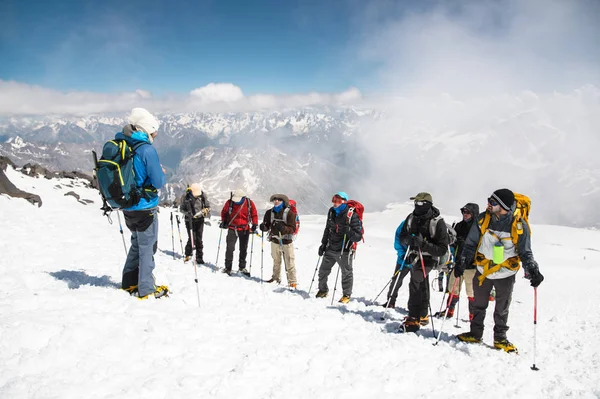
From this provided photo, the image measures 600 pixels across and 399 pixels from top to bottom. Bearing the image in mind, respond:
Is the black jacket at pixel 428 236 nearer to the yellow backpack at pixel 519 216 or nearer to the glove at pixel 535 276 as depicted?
the yellow backpack at pixel 519 216

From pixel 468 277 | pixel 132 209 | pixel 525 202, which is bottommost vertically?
pixel 468 277

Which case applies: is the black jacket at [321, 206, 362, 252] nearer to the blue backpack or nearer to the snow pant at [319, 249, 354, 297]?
the snow pant at [319, 249, 354, 297]

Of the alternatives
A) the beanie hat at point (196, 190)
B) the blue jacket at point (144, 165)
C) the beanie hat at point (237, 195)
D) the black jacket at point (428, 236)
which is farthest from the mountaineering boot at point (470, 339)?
the beanie hat at point (196, 190)

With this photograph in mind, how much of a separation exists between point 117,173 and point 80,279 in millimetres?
3829

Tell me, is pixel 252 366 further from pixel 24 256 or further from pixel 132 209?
pixel 24 256

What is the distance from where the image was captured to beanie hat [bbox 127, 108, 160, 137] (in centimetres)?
655

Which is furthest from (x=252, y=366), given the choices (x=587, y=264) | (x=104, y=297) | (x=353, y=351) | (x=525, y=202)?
(x=587, y=264)

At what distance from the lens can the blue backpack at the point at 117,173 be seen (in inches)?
241

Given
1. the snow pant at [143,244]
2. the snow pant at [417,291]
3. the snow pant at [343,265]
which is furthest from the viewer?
the snow pant at [343,265]

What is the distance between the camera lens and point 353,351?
19.2ft

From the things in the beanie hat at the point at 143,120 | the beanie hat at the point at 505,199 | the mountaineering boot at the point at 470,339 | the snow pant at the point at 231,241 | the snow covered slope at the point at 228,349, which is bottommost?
the mountaineering boot at the point at 470,339

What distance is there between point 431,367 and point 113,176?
6.84 metres

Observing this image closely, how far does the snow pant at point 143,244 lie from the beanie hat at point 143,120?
1718mm

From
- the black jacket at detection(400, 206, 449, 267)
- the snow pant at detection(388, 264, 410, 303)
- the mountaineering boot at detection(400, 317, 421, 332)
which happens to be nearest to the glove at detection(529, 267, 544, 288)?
the black jacket at detection(400, 206, 449, 267)
